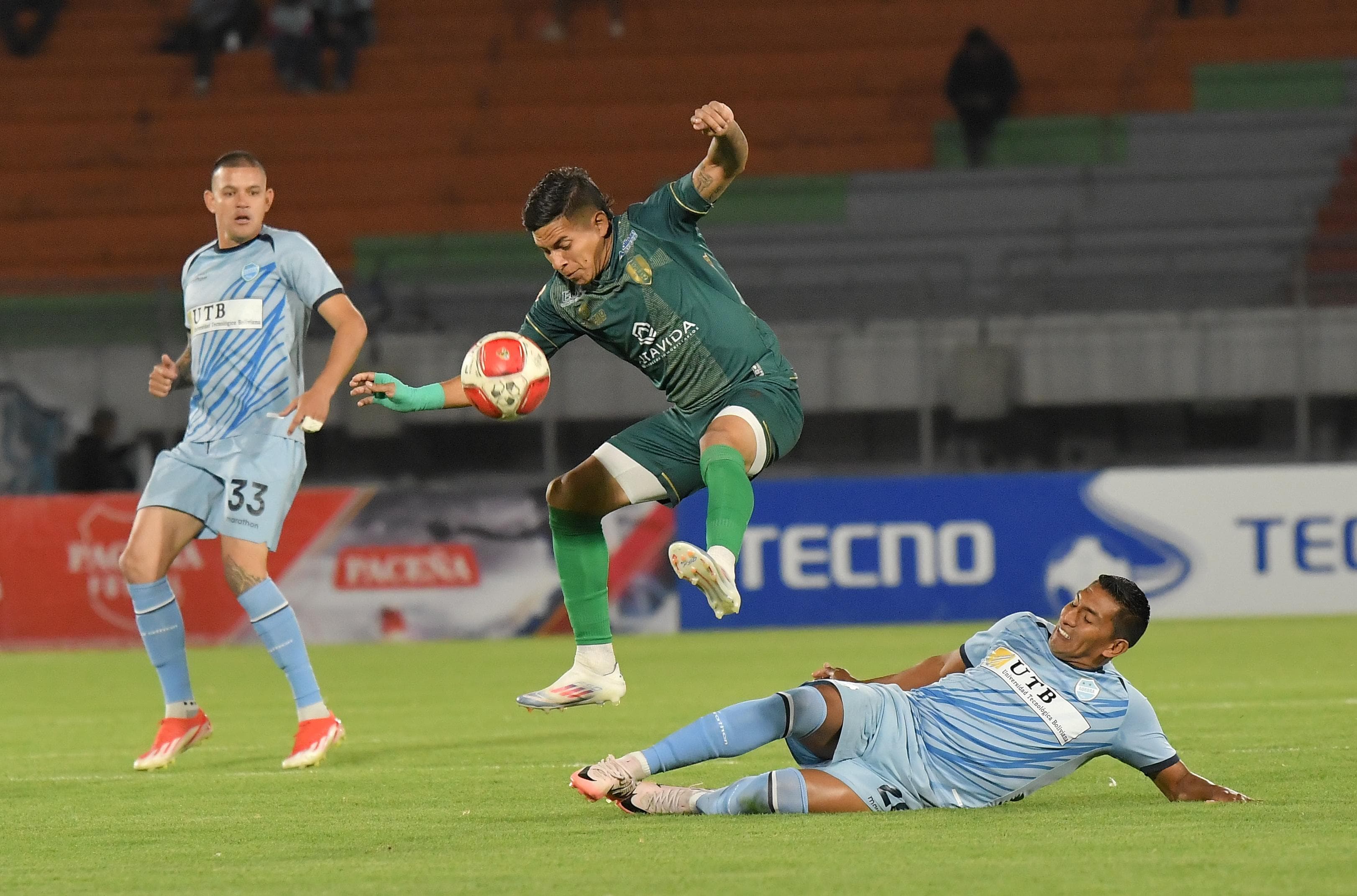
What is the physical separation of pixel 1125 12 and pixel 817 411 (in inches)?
293

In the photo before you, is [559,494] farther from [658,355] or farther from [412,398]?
[412,398]

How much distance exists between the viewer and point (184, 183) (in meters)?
19.1

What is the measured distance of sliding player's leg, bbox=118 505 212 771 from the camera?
688cm

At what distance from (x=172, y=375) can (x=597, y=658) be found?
206cm

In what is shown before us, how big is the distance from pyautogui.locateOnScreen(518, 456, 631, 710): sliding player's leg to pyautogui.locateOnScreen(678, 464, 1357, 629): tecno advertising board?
7.03 m

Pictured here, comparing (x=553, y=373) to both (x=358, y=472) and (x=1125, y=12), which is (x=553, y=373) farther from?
(x=1125, y=12)

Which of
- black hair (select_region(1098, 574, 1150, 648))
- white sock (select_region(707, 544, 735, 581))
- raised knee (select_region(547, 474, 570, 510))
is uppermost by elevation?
raised knee (select_region(547, 474, 570, 510))

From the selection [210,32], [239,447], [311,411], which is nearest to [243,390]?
[239,447]

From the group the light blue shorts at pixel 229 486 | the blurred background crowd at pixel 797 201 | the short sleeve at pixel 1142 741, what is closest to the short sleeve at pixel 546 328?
the light blue shorts at pixel 229 486

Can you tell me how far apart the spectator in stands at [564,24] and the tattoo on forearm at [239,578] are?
14646mm

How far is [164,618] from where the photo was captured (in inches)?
278

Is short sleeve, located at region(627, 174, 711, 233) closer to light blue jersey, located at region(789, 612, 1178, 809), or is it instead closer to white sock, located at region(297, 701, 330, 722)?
light blue jersey, located at region(789, 612, 1178, 809)

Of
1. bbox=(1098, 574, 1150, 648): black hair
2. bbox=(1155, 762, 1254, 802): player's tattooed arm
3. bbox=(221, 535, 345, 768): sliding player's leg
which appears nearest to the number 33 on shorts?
bbox=(221, 535, 345, 768): sliding player's leg

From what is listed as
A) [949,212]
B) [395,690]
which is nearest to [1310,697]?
[395,690]
